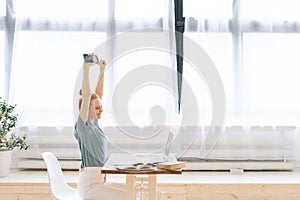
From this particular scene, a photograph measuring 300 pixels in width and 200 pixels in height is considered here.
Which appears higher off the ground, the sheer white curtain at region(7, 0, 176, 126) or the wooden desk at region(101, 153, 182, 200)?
the sheer white curtain at region(7, 0, 176, 126)

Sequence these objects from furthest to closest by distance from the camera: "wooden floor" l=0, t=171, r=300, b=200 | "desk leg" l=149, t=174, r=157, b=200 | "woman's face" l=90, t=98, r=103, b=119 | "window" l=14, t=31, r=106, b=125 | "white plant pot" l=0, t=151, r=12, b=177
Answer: "window" l=14, t=31, r=106, b=125, "white plant pot" l=0, t=151, r=12, b=177, "wooden floor" l=0, t=171, r=300, b=200, "woman's face" l=90, t=98, r=103, b=119, "desk leg" l=149, t=174, r=157, b=200

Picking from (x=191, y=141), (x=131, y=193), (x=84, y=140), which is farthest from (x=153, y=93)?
(x=131, y=193)

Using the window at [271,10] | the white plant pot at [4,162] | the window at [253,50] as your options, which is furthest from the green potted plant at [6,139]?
the window at [271,10]

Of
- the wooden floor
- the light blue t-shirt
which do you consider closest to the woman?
the light blue t-shirt

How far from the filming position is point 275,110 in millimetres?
4102

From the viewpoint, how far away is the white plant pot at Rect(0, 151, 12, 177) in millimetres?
3633

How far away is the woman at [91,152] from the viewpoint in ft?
8.14

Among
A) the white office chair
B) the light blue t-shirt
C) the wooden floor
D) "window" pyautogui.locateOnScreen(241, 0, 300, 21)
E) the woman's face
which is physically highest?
"window" pyautogui.locateOnScreen(241, 0, 300, 21)

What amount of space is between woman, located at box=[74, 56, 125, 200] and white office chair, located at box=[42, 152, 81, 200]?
0.41ft

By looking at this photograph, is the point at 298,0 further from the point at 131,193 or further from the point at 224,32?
the point at 131,193

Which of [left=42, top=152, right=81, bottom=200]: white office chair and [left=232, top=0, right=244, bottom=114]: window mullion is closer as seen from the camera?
[left=42, top=152, right=81, bottom=200]: white office chair

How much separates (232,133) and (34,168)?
190 centimetres

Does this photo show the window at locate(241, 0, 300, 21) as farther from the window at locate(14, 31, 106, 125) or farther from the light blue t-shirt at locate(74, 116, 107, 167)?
the light blue t-shirt at locate(74, 116, 107, 167)

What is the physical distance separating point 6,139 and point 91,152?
1568 mm
